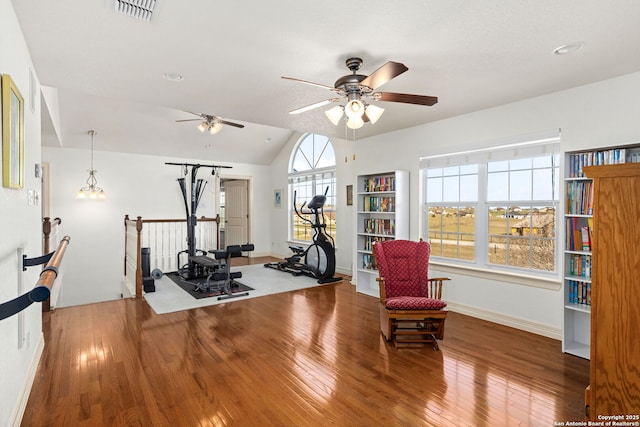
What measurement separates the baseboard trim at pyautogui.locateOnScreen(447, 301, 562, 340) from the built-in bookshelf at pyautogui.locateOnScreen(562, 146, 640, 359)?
241 millimetres

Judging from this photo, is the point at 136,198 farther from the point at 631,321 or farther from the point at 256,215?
the point at 631,321

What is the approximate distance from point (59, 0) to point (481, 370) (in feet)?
13.2

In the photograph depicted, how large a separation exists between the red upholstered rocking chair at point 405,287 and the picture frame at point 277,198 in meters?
5.33

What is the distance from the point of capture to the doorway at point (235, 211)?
30.1ft

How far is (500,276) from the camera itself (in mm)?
4012

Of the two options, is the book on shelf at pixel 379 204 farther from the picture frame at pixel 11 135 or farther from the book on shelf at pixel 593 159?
the picture frame at pixel 11 135

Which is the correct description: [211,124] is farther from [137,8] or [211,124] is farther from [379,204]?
[137,8]

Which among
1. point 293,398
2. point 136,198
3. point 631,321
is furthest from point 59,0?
point 136,198

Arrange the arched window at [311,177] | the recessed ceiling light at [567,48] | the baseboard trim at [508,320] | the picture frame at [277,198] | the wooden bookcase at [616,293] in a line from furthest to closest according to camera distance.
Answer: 1. the picture frame at [277,198]
2. the arched window at [311,177]
3. the baseboard trim at [508,320]
4. the recessed ceiling light at [567,48]
5. the wooden bookcase at [616,293]

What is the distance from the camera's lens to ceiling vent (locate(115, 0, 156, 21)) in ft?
6.53

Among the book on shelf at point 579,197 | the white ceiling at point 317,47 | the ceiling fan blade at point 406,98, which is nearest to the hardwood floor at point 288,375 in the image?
the book on shelf at point 579,197

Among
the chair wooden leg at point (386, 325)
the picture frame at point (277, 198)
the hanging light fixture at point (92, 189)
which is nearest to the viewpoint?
the chair wooden leg at point (386, 325)

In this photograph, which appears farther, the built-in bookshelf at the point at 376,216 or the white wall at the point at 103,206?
the white wall at the point at 103,206

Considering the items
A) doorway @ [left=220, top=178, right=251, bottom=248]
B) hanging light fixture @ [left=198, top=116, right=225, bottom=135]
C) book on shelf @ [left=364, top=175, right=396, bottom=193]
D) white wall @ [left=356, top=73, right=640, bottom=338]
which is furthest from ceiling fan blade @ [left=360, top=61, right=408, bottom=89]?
doorway @ [left=220, top=178, right=251, bottom=248]
